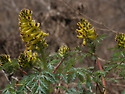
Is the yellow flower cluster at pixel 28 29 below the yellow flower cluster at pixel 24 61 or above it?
above

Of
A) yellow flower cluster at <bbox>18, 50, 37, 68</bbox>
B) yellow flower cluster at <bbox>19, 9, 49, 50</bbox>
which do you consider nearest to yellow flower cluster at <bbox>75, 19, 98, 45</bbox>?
yellow flower cluster at <bbox>19, 9, 49, 50</bbox>

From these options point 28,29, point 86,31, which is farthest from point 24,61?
point 86,31

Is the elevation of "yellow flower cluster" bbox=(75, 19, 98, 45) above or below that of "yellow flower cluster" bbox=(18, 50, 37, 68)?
above

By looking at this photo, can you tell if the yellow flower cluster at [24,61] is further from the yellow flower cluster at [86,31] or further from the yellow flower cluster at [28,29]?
the yellow flower cluster at [86,31]

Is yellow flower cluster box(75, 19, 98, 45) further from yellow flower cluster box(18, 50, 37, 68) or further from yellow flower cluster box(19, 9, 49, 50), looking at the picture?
yellow flower cluster box(18, 50, 37, 68)

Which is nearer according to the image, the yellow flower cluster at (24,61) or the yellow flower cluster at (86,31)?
the yellow flower cluster at (24,61)

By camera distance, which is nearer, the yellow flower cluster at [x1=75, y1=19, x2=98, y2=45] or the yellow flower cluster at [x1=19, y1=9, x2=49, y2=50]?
the yellow flower cluster at [x1=19, y1=9, x2=49, y2=50]

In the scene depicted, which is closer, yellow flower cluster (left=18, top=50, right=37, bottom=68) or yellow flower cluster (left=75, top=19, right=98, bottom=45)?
yellow flower cluster (left=18, top=50, right=37, bottom=68)

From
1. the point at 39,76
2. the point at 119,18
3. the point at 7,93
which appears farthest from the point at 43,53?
the point at 119,18

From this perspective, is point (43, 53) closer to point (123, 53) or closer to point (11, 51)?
point (123, 53)

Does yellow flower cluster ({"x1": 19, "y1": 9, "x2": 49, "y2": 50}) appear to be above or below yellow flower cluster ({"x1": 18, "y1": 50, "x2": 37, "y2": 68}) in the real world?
above

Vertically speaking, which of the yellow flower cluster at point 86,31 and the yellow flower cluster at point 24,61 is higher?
the yellow flower cluster at point 86,31

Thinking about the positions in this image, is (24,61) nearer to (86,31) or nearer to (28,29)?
(28,29)

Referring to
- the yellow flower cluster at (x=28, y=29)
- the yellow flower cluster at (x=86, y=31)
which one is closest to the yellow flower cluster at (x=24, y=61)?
the yellow flower cluster at (x=28, y=29)
